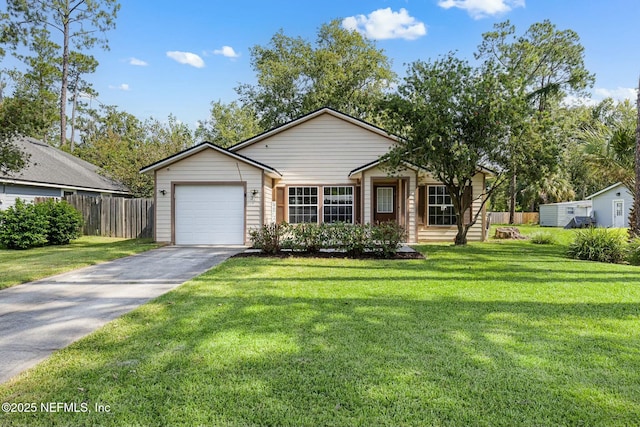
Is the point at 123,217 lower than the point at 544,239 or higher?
higher

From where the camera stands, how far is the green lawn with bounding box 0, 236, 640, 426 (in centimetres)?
268

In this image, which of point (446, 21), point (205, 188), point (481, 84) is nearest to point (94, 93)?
point (205, 188)

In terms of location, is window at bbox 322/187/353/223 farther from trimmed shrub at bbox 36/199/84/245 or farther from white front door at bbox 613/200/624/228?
white front door at bbox 613/200/624/228

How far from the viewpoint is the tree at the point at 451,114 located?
11.4 metres

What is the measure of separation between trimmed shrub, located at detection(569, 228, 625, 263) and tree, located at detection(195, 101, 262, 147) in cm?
2876

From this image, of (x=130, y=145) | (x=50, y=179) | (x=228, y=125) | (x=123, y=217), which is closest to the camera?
(x=123, y=217)

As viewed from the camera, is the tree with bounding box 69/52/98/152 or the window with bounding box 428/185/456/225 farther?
the tree with bounding box 69/52/98/152

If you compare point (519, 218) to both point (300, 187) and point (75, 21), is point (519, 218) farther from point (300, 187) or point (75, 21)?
point (75, 21)

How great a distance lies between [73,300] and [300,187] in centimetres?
1086

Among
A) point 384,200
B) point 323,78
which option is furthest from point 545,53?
point 384,200

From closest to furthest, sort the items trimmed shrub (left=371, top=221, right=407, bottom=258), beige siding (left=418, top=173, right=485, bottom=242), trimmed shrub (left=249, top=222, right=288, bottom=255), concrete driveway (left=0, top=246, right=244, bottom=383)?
concrete driveway (left=0, top=246, right=244, bottom=383)
trimmed shrub (left=371, top=221, right=407, bottom=258)
trimmed shrub (left=249, top=222, right=288, bottom=255)
beige siding (left=418, top=173, right=485, bottom=242)

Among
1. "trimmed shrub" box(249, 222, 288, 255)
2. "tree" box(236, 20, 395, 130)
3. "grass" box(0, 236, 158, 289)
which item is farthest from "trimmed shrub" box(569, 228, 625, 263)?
"tree" box(236, 20, 395, 130)

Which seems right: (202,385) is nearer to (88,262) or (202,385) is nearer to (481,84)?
(88,262)

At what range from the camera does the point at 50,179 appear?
742 inches
